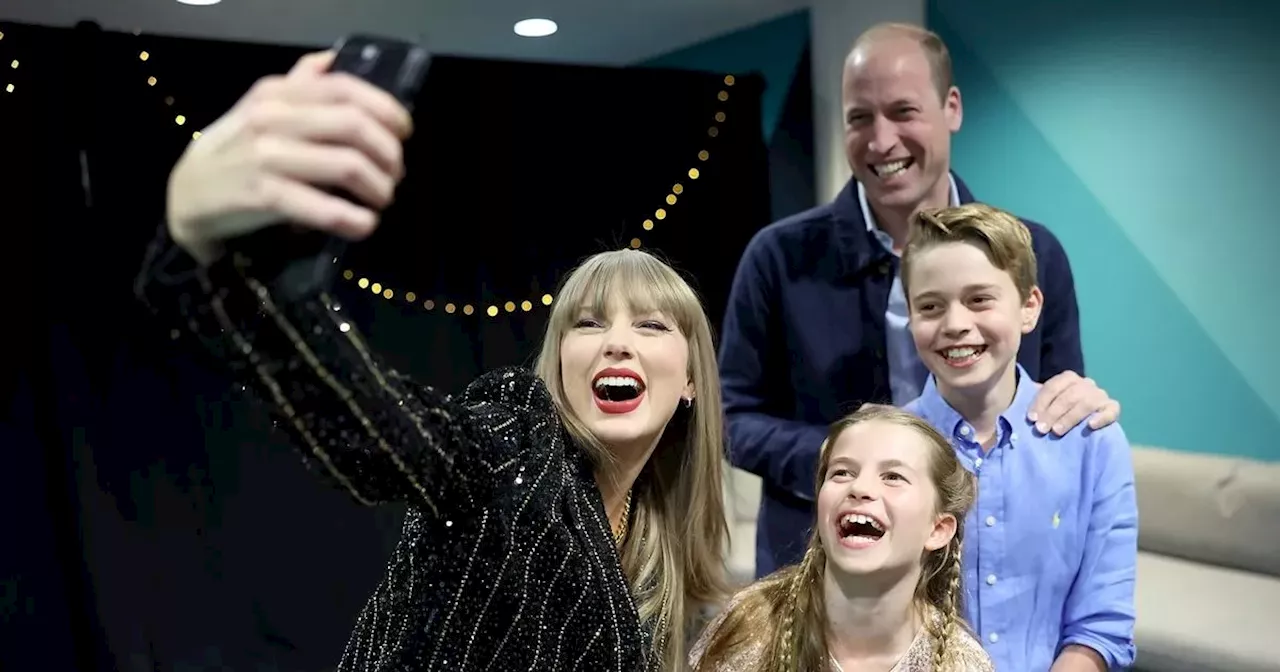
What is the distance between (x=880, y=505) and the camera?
4.05 ft

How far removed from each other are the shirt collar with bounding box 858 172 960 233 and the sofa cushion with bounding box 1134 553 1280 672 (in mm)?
1458

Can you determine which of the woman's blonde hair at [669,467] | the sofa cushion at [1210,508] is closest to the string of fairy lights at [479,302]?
the sofa cushion at [1210,508]

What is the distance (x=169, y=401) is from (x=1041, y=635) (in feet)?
8.83

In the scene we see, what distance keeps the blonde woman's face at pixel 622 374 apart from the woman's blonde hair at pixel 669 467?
0.04 ft

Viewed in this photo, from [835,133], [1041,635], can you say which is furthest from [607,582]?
[835,133]

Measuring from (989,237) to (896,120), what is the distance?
0.36 metres

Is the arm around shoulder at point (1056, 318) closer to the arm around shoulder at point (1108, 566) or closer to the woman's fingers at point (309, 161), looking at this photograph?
the arm around shoulder at point (1108, 566)

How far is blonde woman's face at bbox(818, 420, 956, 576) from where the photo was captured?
1.23 metres

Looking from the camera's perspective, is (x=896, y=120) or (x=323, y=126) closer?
(x=323, y=126)

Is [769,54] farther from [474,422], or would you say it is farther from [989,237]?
[474,422]

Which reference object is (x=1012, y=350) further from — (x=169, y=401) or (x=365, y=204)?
(x=169, y=401)

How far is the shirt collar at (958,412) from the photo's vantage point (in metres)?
1.41

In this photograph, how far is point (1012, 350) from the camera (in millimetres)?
1386

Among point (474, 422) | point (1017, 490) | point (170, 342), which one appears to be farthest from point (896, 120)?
point (170, 342)
